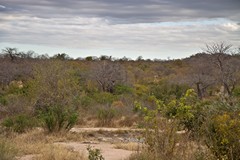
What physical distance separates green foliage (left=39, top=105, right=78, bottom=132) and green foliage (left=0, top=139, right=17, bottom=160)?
6.48 meters

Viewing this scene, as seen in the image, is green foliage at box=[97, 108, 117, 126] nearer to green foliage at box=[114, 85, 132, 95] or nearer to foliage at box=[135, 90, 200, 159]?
green foliage at box=[114, 85, 132, 95]

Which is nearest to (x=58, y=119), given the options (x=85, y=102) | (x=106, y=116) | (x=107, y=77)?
(x=106, y=116)

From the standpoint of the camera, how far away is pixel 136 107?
9797mm

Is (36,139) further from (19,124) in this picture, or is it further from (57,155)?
(57,155)

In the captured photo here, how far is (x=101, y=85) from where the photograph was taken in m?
40.1

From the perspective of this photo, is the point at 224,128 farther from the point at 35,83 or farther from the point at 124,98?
the point at 124,98

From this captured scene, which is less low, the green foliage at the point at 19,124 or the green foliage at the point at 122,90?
the green foliage at the point at 122,90

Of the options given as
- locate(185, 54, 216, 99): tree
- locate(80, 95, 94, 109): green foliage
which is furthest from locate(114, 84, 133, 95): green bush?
locate(80, 95, 94, 109): green foliage

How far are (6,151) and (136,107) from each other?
302 centimetres

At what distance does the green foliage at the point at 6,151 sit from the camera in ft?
32.1

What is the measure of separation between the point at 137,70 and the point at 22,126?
42348 mm

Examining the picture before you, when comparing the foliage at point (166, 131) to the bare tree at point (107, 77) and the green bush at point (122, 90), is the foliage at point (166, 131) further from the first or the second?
the bare tree at point (107, 77)

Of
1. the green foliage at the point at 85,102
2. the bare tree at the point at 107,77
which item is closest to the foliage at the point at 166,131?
the green foliage at the point at 85,102

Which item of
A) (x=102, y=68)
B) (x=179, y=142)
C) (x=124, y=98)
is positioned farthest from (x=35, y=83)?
(x=102, y=68)
